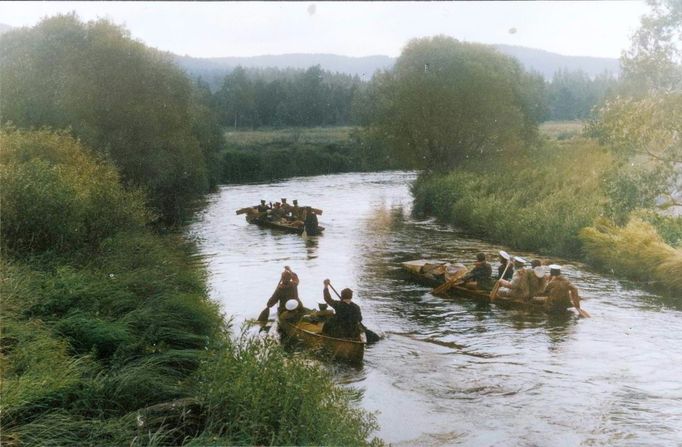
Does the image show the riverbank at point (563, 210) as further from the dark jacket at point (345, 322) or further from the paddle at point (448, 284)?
the dark jacket at point (345, 322)

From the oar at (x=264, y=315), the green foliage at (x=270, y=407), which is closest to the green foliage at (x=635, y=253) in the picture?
the oar at (x=264, y=315)

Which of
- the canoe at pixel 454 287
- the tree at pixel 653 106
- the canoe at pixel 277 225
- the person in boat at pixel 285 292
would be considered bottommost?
the canoe at pixel 277 225

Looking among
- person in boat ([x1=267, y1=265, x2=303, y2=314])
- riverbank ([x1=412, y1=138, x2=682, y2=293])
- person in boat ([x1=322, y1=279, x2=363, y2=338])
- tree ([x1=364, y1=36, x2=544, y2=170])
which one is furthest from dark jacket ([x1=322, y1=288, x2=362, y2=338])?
tree ([x1=364, y1=36, x2=544, y2=170])

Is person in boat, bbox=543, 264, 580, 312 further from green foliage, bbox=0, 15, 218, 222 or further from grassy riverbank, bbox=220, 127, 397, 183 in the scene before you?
grassy riverbank, bbox=220, 127, 397, 183

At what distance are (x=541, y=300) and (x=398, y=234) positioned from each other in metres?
12.3

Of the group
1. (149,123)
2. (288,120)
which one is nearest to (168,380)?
(149,123)

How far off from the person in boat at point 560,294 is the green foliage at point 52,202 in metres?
9.59

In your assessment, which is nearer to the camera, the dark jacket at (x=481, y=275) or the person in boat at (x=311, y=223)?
the dark jacket at (x=481, y=275)

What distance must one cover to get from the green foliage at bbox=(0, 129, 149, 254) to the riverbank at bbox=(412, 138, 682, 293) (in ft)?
35.9

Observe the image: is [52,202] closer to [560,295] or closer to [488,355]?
[488,355]

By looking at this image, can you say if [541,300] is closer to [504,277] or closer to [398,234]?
[504,277]

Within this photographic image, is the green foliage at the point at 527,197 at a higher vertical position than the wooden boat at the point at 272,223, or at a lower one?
higher

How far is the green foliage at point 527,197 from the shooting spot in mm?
21792

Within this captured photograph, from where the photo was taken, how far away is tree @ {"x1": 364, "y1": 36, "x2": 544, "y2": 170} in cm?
3512
